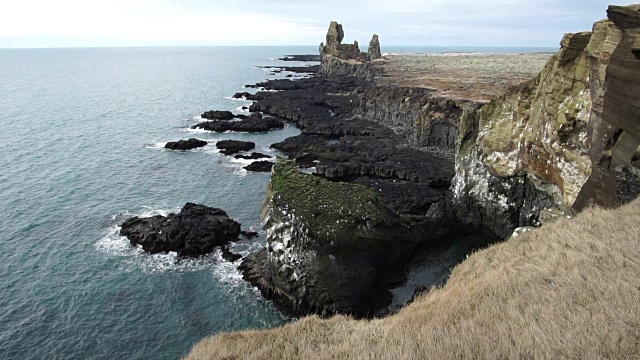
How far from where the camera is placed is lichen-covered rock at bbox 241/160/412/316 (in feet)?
88.6

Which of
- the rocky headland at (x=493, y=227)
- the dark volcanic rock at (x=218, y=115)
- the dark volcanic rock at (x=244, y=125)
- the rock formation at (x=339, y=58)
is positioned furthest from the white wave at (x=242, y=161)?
the rock formation at (x=339, y=58)

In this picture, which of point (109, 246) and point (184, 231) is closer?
point (109, 246)

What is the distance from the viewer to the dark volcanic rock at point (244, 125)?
258 feet

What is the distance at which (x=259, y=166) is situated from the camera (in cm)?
5469

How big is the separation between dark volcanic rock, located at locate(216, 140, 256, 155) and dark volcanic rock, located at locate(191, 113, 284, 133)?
500 inches

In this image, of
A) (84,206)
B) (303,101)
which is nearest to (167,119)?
(303,101)

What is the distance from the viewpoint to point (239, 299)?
92.0 feet

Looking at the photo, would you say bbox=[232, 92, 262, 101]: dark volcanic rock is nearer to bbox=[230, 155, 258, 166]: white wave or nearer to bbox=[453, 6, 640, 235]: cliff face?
bbox=[230, 155, 258, 166]: white wave

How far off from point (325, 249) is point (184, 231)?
544 inches

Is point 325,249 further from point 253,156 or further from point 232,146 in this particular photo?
point 232,146

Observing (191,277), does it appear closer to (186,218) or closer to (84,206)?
(186,218)

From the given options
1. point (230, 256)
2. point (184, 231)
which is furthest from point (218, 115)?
point (230, 256)

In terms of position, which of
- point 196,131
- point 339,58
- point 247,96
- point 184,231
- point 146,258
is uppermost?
point 339,58

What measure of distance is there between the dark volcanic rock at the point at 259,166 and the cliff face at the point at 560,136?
23.9 meters
